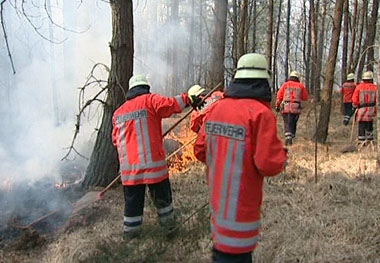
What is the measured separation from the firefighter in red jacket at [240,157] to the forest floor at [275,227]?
1.12 meters

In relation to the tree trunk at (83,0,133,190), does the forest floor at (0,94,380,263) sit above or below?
below

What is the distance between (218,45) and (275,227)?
3.99 meters

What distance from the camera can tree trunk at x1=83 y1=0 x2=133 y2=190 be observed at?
5.95 meters

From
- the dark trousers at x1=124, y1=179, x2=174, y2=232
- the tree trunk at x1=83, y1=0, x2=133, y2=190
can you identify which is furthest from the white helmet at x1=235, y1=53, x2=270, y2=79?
the tree trunk at x1=83, y1=0, x2=133, y2=190

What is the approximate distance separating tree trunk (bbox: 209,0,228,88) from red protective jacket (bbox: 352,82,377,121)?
150 inches

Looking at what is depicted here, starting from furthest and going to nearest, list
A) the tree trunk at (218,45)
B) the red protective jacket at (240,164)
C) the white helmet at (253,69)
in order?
the tree trunk at (218,45) → the white helmet at (253,69) → the red protective jacket at (240,164)

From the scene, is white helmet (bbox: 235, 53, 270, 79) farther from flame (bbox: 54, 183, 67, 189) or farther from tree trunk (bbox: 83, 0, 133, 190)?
flame (bbox: 54, 183, 67, 189)

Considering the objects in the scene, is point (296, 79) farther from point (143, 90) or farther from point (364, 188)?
point (143, 90)

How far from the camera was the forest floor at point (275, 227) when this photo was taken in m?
3.69

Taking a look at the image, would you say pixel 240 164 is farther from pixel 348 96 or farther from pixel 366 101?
pixel 348 96

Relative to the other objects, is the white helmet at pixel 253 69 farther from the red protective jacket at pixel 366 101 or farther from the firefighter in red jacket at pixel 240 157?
the red protective jacket at pixel 366 101

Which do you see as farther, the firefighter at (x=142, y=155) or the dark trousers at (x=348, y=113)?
the dark trousers at (x=348, y=113)

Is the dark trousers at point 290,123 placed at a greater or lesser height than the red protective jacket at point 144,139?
lesser

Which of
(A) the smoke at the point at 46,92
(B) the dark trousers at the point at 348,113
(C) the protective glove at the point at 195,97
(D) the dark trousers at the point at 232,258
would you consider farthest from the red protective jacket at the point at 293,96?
(D) the dark trousers at the point at 232,258
